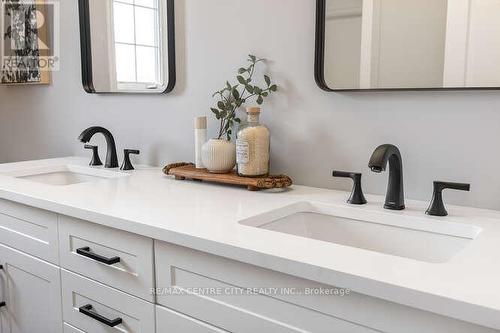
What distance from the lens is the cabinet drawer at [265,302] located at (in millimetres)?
719

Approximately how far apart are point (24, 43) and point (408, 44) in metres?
1.97

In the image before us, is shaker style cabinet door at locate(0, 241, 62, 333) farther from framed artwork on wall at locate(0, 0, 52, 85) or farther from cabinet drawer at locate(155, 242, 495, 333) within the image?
framed artwork on wall at locate(0, 0, 52, 85)

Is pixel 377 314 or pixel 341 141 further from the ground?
pixel 341 141

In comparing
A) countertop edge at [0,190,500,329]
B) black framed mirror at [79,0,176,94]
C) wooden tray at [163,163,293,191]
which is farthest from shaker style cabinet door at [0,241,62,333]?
black framed mirror at [79,0,176,94]

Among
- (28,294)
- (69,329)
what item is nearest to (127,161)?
(28,294)

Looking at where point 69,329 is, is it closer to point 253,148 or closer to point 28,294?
point 28,294

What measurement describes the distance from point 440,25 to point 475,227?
508 millimetres

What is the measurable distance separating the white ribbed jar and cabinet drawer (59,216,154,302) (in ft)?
1.46

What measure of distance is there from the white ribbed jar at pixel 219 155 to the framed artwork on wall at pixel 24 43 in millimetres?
1227

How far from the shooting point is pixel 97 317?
1.20m

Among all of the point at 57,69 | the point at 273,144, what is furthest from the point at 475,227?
the point at 57,69

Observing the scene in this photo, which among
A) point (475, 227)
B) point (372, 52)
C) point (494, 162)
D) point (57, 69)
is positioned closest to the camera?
point (475, 227)

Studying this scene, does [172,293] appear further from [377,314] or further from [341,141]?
[341,141]

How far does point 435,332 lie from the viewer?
69 cm
